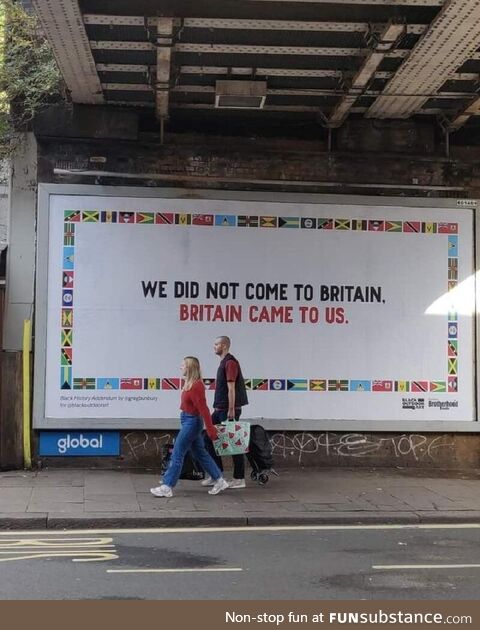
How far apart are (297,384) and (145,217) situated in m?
3.26

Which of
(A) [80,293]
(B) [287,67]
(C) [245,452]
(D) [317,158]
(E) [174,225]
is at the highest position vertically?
(B) [287,67]

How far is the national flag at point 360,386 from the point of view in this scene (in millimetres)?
11188

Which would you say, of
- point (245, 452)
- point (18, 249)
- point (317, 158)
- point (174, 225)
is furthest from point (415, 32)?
point (18, 249)

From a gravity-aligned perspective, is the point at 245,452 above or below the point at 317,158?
below

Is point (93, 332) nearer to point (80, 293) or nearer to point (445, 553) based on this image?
point (80, 293)

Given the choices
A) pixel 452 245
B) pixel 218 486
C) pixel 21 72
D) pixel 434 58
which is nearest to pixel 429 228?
pixel 452 245

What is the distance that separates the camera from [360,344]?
11.2 m

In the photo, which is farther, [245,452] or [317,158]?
[317,158]

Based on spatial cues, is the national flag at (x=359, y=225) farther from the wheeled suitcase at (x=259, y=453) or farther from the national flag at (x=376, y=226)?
the wheeled suitcase at (x=259, y=453)

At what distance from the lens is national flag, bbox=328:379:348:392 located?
36.6 ft

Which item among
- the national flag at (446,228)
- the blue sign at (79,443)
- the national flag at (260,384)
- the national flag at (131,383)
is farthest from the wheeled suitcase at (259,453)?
the national flag at (446,228)

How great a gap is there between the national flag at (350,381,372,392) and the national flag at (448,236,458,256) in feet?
7.68

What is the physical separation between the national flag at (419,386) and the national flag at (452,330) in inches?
31.6

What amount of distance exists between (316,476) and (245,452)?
1.59 m
